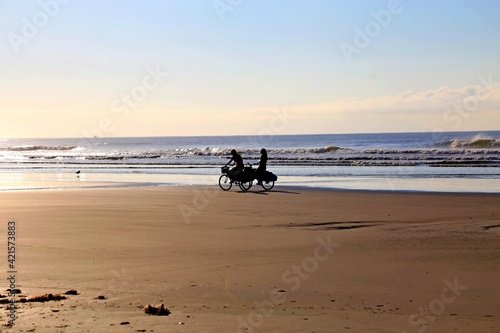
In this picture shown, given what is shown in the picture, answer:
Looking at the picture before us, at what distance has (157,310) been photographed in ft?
20.2

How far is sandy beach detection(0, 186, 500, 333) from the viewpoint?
19.7 feet

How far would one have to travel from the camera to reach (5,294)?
6781mm

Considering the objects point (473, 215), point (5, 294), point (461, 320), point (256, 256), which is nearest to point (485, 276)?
point (461, 320)

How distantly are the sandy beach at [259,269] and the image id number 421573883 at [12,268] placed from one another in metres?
0.07
